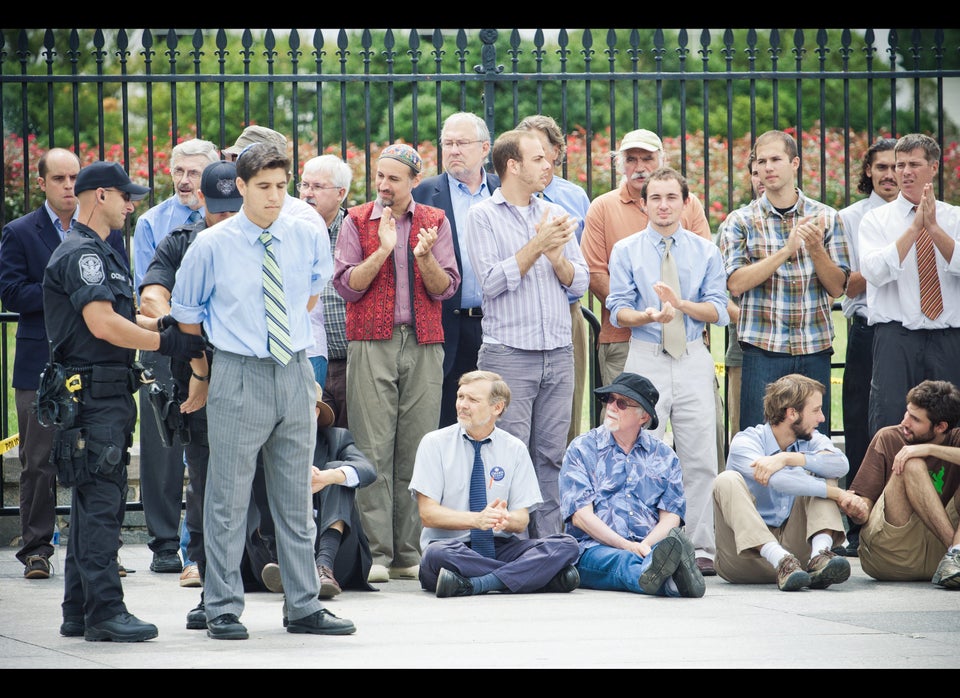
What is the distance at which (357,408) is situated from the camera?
24.9ft

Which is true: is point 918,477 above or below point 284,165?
below

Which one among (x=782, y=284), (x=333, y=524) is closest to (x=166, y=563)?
(x=333, y=524)

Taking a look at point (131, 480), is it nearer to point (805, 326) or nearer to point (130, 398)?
point (130, 398)

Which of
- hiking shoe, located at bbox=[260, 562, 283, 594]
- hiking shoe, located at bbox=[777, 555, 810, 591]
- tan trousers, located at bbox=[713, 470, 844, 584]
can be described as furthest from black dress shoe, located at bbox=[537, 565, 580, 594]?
hiking shoe, located at bbox=[260, 562, 283, 594]

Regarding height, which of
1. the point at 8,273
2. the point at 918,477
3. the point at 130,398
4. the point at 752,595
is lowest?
the point at 752,595

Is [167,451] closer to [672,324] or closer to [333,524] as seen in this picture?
[333,524]

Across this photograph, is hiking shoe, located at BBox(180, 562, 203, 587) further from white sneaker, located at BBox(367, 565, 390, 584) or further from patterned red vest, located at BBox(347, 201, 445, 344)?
patterned red vest, located at BBox(347, 201, 445, 344)

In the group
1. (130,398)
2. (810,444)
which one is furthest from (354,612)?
(810,444)

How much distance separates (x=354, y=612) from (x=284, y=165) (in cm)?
215

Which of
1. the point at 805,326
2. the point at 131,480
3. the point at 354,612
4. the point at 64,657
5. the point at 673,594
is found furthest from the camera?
the point at 131,480

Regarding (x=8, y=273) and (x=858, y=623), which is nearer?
(x=858, y=623)

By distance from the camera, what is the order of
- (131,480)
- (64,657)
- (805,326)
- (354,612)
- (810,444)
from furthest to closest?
1. (131,480)
2. (805,326)
3. (810,444)
4. (354,612)
5. (64,657)

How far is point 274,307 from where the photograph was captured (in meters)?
5.68

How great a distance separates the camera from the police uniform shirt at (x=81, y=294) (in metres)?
5.70
